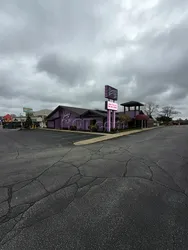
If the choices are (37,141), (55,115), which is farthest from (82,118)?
(37,141)

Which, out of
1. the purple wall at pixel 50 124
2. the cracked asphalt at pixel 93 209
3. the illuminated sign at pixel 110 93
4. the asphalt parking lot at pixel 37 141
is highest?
the illuminated sign at pixel 110 93

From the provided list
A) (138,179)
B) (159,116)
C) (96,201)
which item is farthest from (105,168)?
(159,116)

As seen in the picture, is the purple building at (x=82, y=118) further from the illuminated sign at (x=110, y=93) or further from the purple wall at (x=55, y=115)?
the illuminated sign at (x=110, y=93)

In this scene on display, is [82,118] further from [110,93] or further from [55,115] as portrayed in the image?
[55,115]

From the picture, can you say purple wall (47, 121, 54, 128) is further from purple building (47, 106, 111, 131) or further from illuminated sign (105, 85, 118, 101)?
illuminated sign (105, 85, 118, 101)

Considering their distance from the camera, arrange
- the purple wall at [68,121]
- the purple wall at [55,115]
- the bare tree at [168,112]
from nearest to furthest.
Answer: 1. the purple wall at [68,121]
2. the purple wall at [55,115]
3. the bare tree at [168,112]

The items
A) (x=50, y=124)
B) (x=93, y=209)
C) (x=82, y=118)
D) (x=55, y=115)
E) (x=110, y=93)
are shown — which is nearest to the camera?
(x=93, y=209)

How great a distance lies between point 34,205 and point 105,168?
266 cm

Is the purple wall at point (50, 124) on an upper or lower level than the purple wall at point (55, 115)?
lower

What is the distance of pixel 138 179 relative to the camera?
12.2 ft

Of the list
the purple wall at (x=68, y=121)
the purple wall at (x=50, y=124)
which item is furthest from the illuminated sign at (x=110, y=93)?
the purple wall at (x=50, y=124)

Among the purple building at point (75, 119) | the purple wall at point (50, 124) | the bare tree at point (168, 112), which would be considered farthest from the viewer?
the bare tree at point (168, 112)

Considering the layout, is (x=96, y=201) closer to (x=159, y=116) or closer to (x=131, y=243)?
(x=131, y=243)

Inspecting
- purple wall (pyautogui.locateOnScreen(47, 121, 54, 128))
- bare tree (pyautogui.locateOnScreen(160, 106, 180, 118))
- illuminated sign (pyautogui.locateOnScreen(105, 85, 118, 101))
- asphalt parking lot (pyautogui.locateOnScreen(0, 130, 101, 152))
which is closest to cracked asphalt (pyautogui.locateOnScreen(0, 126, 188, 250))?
asphalt parking lot (pyautogui.locateOnScreen(0, 130, 101, 152))
